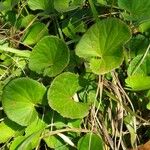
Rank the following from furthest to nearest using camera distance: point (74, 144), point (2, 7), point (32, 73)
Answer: point (2, 7), point (32, 73), point (74, 144)

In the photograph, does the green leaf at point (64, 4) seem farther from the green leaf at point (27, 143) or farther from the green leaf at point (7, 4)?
the green leaf at point (27, 143)

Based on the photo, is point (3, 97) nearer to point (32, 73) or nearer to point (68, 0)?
point (32, 73)

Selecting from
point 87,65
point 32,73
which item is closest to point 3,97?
point 32,73

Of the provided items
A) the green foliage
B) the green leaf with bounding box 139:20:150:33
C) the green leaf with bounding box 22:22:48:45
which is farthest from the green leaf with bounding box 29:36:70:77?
the green leaf with bounding box 139:20:150:33

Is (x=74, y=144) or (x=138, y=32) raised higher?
(x=138, y=32)

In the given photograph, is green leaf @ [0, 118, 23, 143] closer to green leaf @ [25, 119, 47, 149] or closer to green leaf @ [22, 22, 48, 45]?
green leaf @ [25, 119, 47, 149]

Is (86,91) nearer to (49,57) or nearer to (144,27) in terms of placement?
(49,57)

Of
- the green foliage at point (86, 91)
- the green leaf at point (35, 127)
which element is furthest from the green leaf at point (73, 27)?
the green leaf at point (35, 127)
